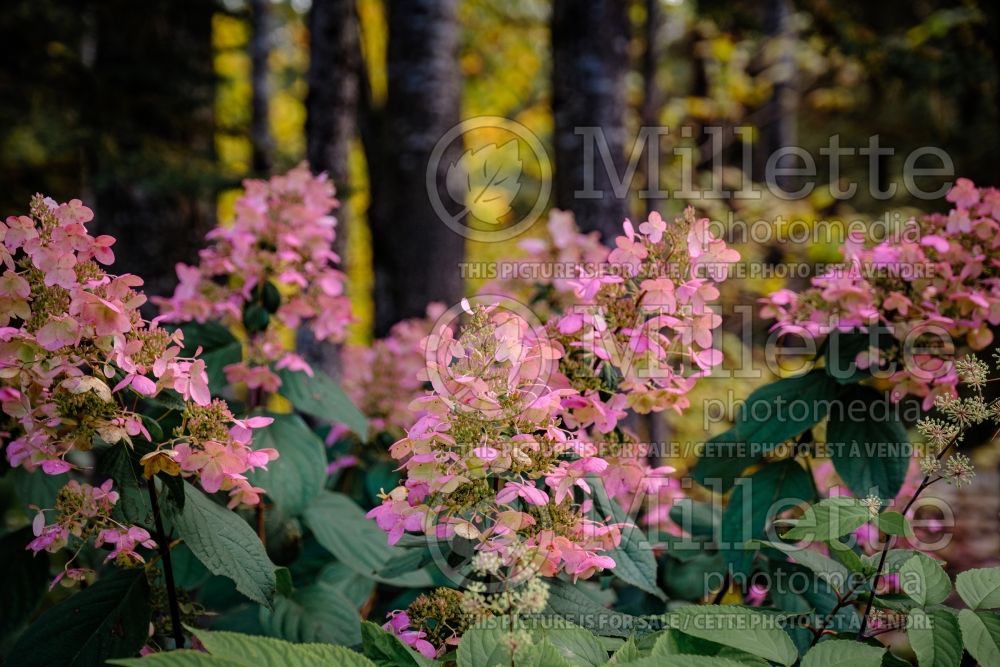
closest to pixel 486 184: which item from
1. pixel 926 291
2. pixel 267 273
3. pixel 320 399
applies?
pixel 267 273

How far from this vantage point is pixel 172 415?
149 cm

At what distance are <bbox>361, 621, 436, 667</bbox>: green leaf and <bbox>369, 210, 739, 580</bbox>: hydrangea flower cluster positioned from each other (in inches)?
5.4

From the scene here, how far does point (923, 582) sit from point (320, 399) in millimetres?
1320

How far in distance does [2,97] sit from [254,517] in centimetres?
382

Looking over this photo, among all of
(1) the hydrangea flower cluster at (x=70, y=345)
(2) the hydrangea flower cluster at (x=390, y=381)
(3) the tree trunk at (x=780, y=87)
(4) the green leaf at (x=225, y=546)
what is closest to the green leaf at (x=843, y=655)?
(4) the green leaf at (x=225, y=546)

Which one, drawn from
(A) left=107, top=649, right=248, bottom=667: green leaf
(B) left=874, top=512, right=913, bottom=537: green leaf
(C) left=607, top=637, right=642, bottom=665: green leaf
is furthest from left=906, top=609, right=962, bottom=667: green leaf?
(A) left=107, top=649, right=248, bottom=667: green leaf

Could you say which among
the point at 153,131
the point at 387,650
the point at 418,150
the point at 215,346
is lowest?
the point at 387,650

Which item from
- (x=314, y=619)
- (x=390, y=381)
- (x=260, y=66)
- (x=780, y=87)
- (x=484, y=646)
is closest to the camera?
(x=484, y=646)

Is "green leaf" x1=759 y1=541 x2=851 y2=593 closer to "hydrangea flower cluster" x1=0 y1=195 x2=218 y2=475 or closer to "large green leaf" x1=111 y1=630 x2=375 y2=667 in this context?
"large green leaf" x1=111 y1=630 x2=375 y2=667

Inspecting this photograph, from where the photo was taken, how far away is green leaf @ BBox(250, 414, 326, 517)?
66.3 inches

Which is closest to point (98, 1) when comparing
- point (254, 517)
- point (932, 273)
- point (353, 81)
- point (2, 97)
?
point (2, 97)

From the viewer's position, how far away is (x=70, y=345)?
1118mm

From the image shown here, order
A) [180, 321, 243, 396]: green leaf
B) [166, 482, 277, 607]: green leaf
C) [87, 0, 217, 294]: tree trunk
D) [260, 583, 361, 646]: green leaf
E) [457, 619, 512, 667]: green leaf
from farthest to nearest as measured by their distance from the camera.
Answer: [87, 0, 217, 294]: tree trunk < [180, 321, 243, 396]: green leaf < [260, 583, 361, 646]: green leaf < [166, 482, 277, 607]: green leaf < [457, 619, 512, 667]: green leaf

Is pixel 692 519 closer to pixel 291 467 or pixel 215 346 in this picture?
pixel 291 467
